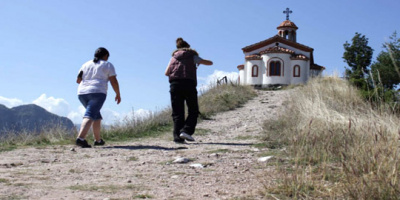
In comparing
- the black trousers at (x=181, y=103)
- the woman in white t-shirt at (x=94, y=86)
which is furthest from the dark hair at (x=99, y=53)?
the black trousers at (x=181, y=103)

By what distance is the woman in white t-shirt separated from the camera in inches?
263

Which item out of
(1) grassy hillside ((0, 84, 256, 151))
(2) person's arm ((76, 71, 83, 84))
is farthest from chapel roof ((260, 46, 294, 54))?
(2) person's arm ((76, 71, 83, 84))

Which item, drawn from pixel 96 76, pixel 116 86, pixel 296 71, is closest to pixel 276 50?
pixel 296 71

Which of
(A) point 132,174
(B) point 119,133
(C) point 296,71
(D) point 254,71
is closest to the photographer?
(A) point 132,174

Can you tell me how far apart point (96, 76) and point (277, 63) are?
28.5 meters

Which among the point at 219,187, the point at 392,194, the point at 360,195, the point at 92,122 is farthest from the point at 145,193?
the point at 92,122

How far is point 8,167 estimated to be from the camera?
4.81 meters

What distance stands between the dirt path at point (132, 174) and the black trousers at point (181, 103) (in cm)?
100

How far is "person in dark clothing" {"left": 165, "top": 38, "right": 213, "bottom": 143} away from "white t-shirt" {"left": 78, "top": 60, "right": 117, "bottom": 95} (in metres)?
1.07

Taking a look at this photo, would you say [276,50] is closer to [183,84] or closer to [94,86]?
[183,84]

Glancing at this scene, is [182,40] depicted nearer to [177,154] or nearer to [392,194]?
[177,154]

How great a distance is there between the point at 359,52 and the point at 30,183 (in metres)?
43.2

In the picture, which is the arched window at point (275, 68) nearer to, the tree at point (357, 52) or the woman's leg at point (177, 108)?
the tree at point (357, 52)

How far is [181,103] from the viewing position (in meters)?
7.25
